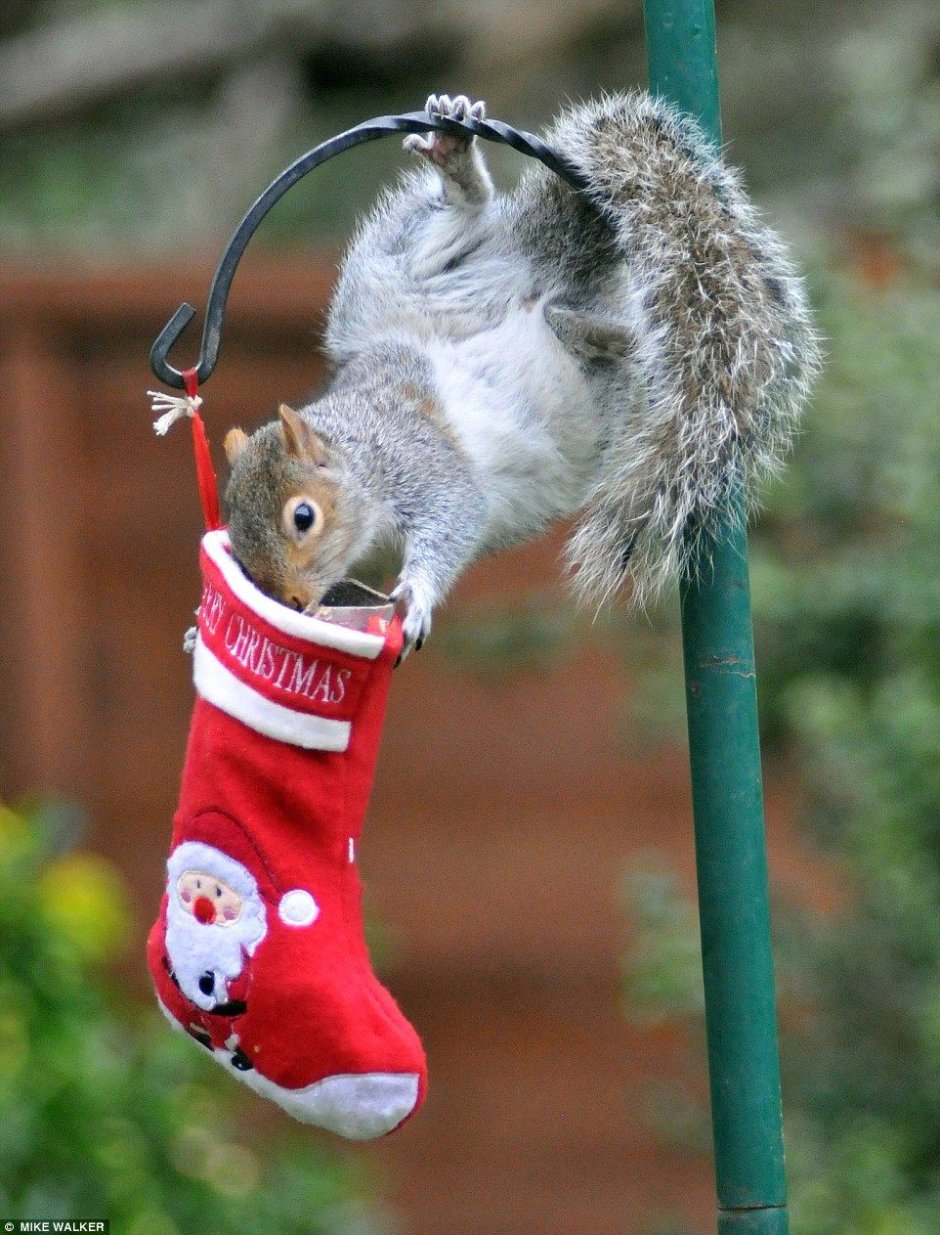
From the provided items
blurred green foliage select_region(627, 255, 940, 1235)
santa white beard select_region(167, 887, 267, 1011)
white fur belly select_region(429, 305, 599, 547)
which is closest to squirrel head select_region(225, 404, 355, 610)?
white fur belly select_region(429, 305, 599, 547)

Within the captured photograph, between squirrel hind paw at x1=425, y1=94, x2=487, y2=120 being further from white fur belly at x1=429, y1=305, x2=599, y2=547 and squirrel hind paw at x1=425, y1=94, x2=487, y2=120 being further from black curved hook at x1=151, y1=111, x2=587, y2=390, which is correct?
white fur belly at x1=429, y1=305, x2=599, y2=547

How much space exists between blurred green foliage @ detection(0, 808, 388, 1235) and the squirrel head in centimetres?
106

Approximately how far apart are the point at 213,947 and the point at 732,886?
0.34 metres

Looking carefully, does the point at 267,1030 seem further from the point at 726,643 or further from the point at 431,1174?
the point at 431,1174

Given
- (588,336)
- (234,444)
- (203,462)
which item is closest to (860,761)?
(588,336)

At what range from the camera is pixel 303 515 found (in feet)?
3.59

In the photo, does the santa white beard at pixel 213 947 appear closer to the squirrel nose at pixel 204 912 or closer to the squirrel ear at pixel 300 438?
the squirrel nose at pixel 204 912

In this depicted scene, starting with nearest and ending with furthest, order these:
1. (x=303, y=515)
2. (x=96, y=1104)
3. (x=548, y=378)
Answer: (x=303, y=515) → (x=548, y=378) → (x=96, y=1104)

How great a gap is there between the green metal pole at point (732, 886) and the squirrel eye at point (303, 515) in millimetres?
262

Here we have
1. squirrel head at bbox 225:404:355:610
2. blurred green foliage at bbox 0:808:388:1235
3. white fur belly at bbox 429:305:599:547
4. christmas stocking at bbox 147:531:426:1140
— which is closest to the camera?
christmas stocking at bbox 147:531:426:1140

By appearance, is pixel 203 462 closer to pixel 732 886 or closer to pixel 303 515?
pixel 303 515

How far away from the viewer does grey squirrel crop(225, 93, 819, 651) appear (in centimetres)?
112

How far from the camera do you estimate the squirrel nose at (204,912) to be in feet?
3.25

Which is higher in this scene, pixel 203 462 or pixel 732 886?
pixel 203 462
